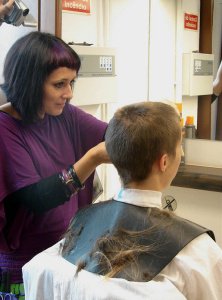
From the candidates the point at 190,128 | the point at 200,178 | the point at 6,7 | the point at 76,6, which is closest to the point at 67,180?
the point at 6,7

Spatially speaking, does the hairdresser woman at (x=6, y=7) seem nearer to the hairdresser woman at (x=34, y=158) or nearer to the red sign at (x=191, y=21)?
the hairdresser woman at (x=34, y=158)

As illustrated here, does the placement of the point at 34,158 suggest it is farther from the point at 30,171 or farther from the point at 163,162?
the point at 163,162

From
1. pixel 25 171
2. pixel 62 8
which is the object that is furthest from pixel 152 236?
pixel 62 8

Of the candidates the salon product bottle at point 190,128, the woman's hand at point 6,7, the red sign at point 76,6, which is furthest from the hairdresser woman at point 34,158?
the salon product bottle at point 190,128

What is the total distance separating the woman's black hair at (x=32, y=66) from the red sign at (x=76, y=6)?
2.11 feet

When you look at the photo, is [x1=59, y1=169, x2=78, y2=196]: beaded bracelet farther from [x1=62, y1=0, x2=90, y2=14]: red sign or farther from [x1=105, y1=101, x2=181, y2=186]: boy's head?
[x1=62, y1=0, x2=90, y2=14]: red sign

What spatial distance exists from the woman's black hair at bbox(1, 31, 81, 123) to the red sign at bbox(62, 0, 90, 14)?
2.11 ft

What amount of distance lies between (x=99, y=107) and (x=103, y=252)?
135cm

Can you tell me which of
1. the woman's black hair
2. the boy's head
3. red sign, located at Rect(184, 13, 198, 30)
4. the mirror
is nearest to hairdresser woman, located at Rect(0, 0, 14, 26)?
the woman's black hair

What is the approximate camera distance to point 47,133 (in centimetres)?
144

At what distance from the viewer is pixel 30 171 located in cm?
131

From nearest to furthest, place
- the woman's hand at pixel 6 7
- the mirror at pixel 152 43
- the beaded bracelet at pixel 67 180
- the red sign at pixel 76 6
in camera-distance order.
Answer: the beaded bracelet at pixel 67 180 → the woman's hand at pixel 6 7 → the red sign at pixel 76 6 → the mirror at pixel 152 43

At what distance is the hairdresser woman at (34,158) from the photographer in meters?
1.29

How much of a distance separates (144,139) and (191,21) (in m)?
1.50
